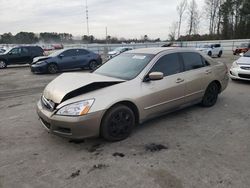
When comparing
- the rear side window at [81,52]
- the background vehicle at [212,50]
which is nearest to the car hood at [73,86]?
the rear side window at [81,52]

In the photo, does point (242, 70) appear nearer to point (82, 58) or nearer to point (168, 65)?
point (168, 65)

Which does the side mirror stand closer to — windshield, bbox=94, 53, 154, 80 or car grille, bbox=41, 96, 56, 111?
windshield, bbox=94, 53, 154, 80

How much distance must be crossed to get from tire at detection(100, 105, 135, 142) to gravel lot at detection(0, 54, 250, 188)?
137 millimetres

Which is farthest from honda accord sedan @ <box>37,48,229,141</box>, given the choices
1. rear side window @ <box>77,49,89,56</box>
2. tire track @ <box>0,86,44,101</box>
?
rear side window @ <box>77,49,89,56</box>

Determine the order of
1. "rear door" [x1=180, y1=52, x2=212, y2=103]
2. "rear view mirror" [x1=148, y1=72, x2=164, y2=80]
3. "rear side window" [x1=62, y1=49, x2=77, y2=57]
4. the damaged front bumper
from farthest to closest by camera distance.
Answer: "rear side window" [x1=62, y1=49, x2=77, y2=57] → "rear door" [x1=180, y1=52, x2=212, y2=103] → "rear view mirror" [x1=148, y1=72, x2=164, y2=80] → the damaged front bumper

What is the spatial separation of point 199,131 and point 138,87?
142 cm

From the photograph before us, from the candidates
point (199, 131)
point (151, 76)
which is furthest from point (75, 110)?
point (199, 131)

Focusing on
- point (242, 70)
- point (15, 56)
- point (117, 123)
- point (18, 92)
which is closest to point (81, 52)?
point (15, 56)

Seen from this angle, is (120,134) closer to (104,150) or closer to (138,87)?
(104,150)

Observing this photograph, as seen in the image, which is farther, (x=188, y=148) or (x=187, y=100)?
(x=187, y=100)

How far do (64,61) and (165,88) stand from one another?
1114cm

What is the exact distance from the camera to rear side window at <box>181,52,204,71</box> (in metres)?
5.70

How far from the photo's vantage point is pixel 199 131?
484 centimetres

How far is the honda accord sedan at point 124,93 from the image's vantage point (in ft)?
13.2
